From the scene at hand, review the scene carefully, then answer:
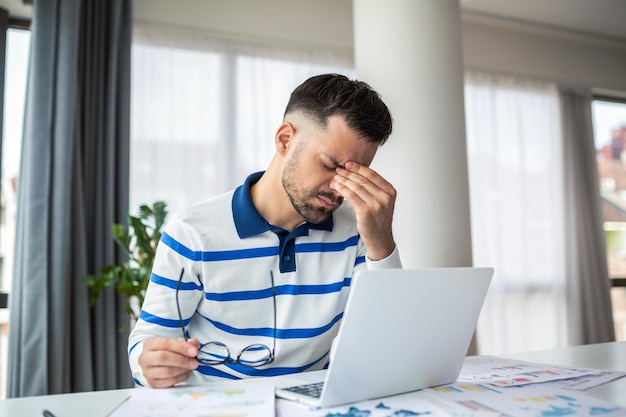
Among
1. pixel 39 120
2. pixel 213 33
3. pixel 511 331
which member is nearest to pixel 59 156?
pixel 39 120

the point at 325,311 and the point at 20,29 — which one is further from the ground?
the point at 20,29

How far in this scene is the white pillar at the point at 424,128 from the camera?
2578mm

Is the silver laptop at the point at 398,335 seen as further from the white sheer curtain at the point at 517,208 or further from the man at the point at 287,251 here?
the white sheer curtain at the point at 517,208

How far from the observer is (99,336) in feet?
9.53

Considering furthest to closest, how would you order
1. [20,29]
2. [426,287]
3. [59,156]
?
[20,29]
[59,156]
[426,287]

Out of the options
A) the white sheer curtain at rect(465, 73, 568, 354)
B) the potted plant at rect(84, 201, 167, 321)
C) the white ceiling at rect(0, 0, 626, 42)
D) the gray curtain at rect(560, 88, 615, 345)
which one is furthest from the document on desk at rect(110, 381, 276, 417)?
the gray curtain at rect(560, 88, 615, 345)

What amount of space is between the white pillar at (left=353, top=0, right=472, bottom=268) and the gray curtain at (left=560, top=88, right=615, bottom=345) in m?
2.27

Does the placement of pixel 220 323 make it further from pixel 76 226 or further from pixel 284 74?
pixel 284 74

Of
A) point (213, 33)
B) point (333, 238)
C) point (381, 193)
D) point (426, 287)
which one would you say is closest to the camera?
point (426, 287)

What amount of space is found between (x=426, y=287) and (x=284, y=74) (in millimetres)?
3022

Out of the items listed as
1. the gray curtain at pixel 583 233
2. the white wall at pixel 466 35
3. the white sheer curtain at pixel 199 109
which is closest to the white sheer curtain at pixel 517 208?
the gray curtain at pixel 583 233

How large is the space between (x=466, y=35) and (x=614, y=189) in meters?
1.95

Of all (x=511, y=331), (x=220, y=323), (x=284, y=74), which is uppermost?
(x=284, y=74)

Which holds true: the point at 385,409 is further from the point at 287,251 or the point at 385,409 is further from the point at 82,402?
the point at 287,251
